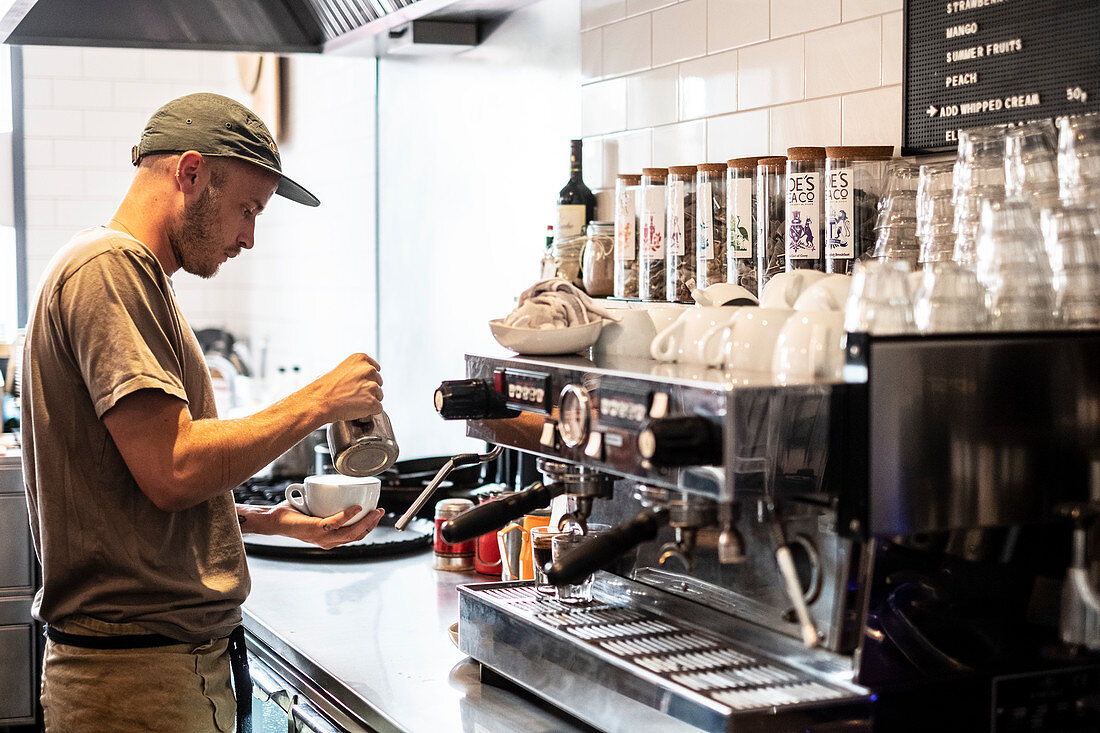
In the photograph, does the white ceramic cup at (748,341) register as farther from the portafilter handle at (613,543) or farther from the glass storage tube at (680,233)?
the glass storage tube at (680,233)

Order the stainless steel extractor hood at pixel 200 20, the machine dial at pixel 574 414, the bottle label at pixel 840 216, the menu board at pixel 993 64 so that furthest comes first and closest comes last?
the stainless steel extractor hood at pixel 200 20 → the bottle label at pixel 840 216 → the menu board at pixel 993 64 → the machine dial at pixel 574 414

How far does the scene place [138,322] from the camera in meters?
1.55

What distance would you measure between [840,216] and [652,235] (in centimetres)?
45

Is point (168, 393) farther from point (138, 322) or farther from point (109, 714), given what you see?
point (109, 714)

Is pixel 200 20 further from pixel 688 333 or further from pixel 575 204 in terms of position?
pixel 688 333

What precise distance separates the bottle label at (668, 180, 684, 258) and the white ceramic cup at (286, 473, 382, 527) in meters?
0.65

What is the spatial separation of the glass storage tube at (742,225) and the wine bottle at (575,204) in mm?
606

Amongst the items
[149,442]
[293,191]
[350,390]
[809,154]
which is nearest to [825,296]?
[809,154]

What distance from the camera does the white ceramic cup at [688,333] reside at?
126 cm

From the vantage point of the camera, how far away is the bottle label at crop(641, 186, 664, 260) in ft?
6.59

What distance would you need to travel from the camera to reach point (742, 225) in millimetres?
1800

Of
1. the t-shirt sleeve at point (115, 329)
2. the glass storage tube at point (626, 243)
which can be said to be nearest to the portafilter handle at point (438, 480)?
the t-shirt sleeve at point (115, 329)

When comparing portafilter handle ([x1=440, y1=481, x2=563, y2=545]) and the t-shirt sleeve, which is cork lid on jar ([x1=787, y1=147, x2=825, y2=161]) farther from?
the t-shirt sleeve

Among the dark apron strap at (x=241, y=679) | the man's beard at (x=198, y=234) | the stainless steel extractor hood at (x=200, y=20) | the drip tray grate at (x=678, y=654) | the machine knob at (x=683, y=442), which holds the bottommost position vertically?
the dark apron strap at (x=241, y=679)
